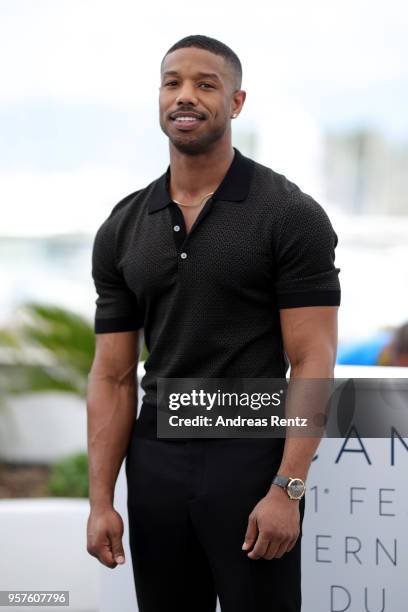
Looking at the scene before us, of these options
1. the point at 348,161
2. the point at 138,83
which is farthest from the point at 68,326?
the point at 348,161

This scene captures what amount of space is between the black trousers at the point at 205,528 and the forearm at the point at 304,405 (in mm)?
61

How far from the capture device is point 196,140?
210cm

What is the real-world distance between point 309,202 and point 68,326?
346 centimetres

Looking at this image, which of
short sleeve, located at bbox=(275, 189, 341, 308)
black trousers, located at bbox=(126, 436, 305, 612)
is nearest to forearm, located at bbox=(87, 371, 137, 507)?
black trousers, located at bbox=(126, 436, 305, 612)

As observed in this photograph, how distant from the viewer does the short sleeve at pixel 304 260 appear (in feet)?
6.52

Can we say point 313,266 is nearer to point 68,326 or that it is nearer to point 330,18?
point 68,326

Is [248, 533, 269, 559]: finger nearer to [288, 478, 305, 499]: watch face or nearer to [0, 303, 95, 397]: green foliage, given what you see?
[288, 478, 305, 499]: watch face

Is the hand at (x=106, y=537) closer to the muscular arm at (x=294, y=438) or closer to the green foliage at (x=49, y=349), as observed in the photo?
the muscular arm at (x=294, y=438)

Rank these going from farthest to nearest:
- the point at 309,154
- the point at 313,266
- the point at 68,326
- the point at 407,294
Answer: the point at 309,154, the point at 407,294, the point at 68,326, the point at 313,266

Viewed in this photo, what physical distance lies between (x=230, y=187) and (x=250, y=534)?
2.44ft

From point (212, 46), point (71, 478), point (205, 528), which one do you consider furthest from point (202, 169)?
point (71, 478)

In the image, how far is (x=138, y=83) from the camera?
7676 mm

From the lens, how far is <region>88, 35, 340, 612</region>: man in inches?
78.7

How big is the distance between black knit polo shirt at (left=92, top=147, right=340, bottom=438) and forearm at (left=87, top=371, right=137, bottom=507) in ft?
0.31
